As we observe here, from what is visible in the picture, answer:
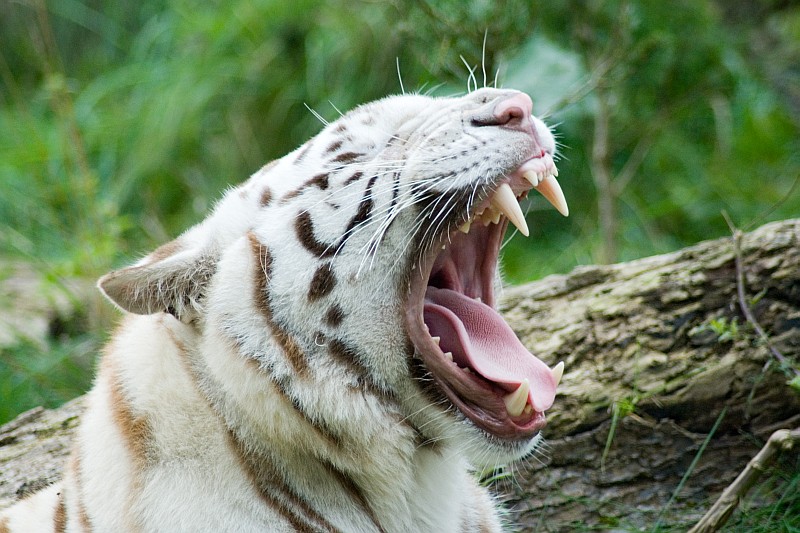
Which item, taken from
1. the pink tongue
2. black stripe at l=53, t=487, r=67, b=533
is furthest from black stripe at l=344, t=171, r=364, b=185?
black stripe at l=53, t=487, r=67, b=533

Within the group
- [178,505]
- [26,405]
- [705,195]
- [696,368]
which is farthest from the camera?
[705,195]

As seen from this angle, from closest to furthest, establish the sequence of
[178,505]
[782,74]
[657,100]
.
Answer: [178,505]
[657,100]
[782,74]

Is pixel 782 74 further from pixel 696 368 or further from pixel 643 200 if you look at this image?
pixel 696 368

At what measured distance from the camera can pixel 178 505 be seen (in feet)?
7.23

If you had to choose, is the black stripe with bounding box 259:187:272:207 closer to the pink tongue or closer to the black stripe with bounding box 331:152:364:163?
the black stripe with bounding box 331:152:364:163

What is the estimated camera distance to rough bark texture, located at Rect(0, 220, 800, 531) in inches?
123

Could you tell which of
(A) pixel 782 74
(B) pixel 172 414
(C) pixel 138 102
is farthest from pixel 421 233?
(C) pixel 138 102

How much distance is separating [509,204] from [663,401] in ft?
3.89

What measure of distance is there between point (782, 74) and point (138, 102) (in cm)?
475

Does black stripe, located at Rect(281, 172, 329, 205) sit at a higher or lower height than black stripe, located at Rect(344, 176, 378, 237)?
higher

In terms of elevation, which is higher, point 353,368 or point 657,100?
point 657,100

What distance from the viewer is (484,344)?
2492 mm

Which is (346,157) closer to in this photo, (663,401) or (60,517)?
→ (60,517)

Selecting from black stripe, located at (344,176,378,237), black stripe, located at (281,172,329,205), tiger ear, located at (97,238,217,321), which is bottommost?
black stripe, located at (344,176,378,237)
